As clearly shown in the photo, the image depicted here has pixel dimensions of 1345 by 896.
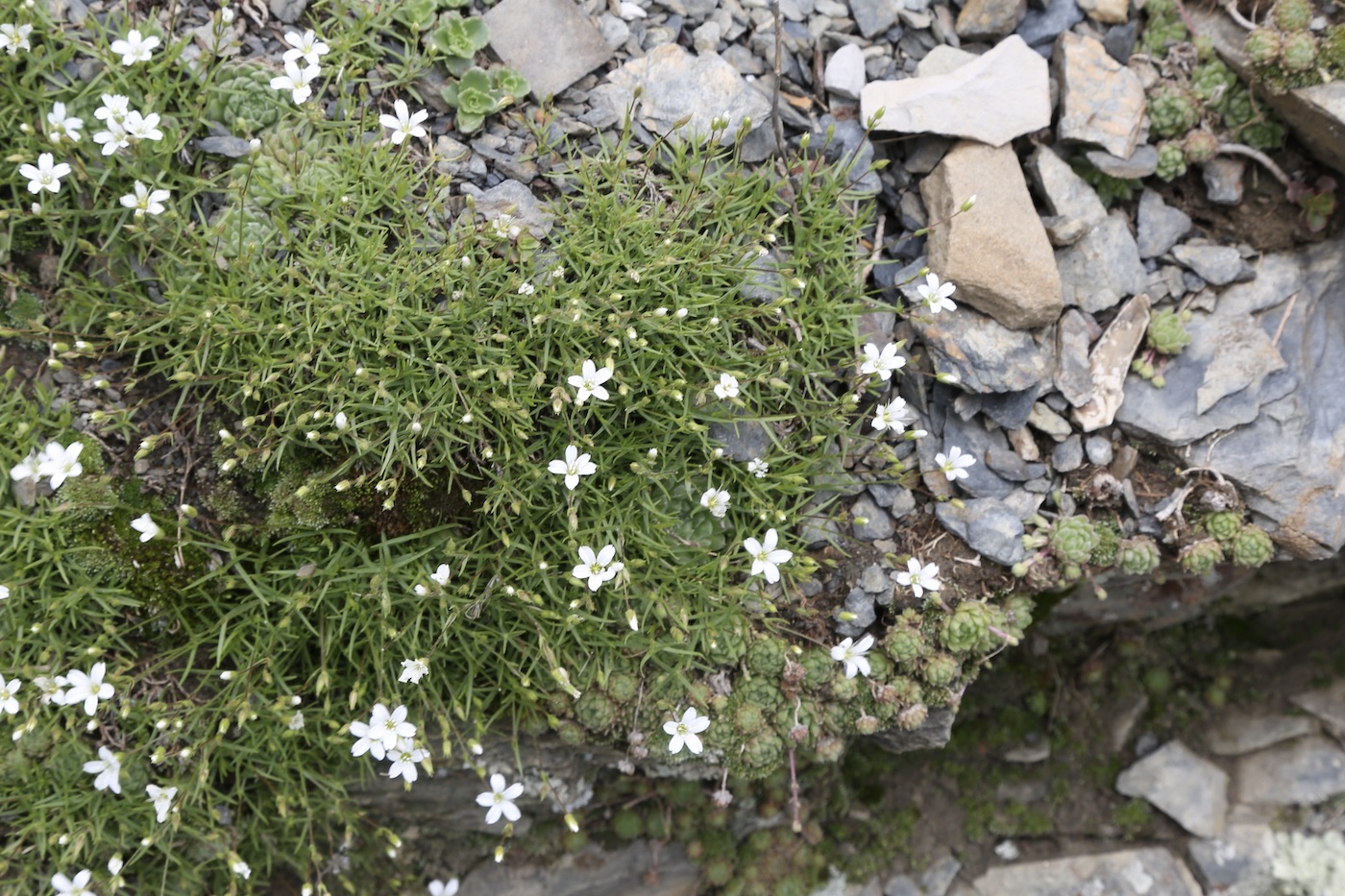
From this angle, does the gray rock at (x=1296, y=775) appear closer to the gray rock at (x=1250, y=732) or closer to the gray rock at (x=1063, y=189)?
the gray rock at (x=1250, y=732)

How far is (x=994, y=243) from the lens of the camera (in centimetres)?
499

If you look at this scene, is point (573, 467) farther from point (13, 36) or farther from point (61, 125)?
point (13, 36)

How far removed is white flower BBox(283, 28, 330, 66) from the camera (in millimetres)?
4461

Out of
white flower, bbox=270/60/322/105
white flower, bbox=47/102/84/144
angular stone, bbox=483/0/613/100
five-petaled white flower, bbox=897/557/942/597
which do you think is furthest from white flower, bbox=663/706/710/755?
white flower, bbox=47/102/84/144

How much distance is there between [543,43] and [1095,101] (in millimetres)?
2990

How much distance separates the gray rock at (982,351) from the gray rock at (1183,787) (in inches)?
128

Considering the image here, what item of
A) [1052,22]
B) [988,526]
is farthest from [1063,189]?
[988,526]

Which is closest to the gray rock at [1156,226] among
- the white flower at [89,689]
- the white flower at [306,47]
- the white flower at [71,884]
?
the white flower at [306,47]

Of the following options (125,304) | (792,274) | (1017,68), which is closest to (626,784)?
(792,274)

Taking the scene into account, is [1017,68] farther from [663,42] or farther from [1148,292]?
[663,42]

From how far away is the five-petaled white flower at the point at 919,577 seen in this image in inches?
187

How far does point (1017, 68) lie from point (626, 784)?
459cm

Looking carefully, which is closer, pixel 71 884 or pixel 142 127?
pixel 142 127

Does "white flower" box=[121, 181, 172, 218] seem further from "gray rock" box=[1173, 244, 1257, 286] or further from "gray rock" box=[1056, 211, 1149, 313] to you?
"gray rock" box=[1173, 244, 1257, 286]
